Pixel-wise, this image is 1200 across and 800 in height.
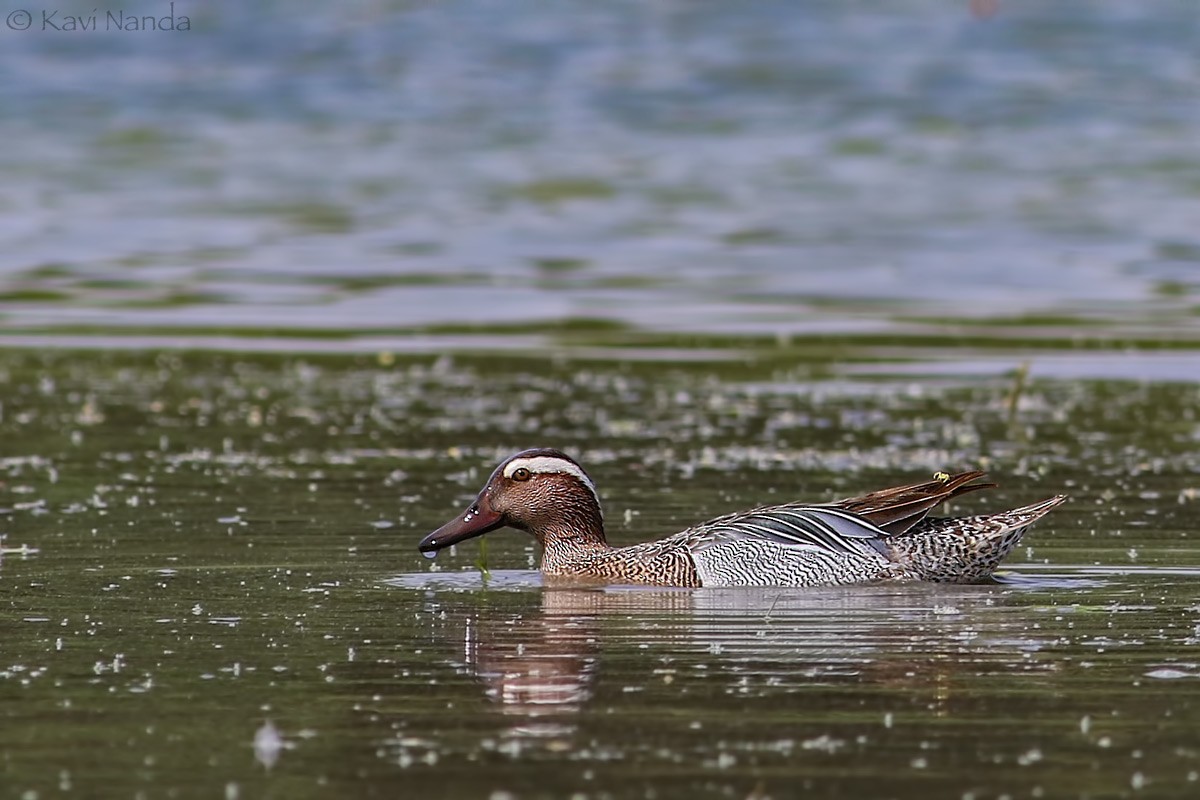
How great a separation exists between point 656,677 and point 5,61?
3748 centimetres

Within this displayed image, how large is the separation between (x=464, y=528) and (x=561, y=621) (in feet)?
5.08

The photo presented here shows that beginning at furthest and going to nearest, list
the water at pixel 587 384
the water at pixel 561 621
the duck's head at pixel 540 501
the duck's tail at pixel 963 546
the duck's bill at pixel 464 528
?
the duck's head at pixel 540 501 < the duck's bill at pixel 464 528 < the duck's tail at pixel 963 546 < the water at pixel 587 384 < the water at pixel 561 621

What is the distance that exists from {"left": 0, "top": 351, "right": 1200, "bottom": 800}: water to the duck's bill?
0.16 metres

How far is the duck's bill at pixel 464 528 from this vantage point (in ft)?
35.0

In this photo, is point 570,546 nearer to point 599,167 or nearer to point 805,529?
point 805,529

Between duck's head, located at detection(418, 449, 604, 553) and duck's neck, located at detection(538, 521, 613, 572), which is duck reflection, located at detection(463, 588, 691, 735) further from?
duck's head, located at detection(418, 449, 604, 553)

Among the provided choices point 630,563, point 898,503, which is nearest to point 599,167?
point 630,563

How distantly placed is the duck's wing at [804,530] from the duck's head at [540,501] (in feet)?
2.32

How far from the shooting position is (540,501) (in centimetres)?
1105

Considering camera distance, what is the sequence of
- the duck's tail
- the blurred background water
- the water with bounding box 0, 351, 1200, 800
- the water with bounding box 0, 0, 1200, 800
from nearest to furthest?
1. the water with bounding box 0, 351, 1200, 800
2. the water with bounding box 0, 0, 1200, 800
3. the duck's tail
4. the blurred background water

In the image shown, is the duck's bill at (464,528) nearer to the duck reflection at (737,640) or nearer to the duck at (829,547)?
the duck at (829,547)

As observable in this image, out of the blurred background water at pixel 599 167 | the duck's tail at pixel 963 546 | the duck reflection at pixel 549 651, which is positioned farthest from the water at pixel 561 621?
the blurred background water at pixel 599 167

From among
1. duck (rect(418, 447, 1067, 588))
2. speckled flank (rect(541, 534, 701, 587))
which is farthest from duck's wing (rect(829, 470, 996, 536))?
speckled flank (rect(541, 534, 701, 587))

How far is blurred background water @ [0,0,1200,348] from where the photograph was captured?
936 inches
